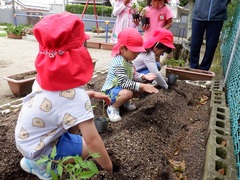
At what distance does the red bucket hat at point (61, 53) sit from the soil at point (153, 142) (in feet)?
2.16

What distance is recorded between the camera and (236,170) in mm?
1431

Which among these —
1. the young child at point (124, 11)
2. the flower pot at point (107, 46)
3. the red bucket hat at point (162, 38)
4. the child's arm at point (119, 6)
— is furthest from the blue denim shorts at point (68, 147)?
the flower pot at point (107, 46)

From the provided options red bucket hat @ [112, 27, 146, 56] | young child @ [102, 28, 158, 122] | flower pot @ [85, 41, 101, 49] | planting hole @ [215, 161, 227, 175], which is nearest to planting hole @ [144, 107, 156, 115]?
young child @ [102, 28, 158, 122]

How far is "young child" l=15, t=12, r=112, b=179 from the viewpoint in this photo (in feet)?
3.80

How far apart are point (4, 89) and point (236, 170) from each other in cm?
312

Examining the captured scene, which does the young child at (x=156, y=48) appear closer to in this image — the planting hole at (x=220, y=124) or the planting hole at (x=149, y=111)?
the planting hole at (x=149, y=111)

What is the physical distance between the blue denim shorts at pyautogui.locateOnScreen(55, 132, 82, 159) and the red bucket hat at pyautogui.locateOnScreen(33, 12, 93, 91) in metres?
0.40

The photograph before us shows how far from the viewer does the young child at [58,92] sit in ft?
3.80

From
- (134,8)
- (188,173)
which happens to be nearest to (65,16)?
(188,173)

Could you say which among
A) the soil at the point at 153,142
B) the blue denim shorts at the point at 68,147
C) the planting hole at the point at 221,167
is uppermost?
the blue denim shorts at the point at 68,147

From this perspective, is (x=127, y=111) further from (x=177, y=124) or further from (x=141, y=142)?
(x=141, y=142)

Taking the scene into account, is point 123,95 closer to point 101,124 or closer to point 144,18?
point 101,124

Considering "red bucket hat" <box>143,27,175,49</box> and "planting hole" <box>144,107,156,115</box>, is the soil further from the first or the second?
Answer: "red bucket hat" <box>143,27,175,49</box>

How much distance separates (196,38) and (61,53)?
3276mm
